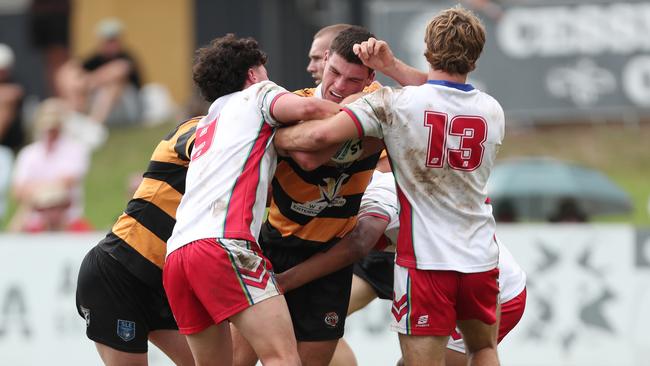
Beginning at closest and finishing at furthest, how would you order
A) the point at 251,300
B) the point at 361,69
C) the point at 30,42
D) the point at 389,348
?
the point at 251,300
the point at 361,69
the point at 389,348
the point at 30,42

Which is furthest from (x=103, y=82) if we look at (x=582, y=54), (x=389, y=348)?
(x=389, y=348)

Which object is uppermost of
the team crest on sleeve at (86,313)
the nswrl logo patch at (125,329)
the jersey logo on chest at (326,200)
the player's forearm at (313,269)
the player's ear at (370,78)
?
the player's ear at (370,78)

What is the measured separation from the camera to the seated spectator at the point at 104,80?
18156mm

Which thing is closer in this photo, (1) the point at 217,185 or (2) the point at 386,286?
(1) the point at 217,185

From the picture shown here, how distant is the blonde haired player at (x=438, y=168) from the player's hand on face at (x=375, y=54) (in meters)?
0.22

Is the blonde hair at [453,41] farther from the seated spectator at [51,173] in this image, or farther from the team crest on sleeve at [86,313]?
the seated spectator at [51,173]

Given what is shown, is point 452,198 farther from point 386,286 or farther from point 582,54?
point 582,54

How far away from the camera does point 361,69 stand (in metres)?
5.39

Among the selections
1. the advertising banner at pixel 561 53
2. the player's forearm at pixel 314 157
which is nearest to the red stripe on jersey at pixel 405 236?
the player's forearm at pixel 314 157

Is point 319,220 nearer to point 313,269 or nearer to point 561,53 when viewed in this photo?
point 313,269

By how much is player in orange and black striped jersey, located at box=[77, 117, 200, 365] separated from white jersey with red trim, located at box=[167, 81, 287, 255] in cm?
40

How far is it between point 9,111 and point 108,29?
6.72 feet

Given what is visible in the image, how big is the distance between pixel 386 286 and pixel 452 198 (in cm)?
181

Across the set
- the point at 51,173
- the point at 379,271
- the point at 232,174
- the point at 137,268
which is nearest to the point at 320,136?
the point at 232,174
